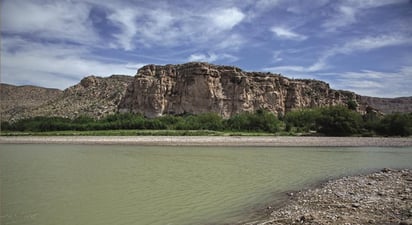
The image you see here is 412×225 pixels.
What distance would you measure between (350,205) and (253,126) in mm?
61824

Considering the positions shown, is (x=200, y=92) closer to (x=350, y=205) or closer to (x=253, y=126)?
(x=253, y=126)

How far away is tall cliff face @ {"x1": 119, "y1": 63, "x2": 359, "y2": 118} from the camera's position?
356 ft

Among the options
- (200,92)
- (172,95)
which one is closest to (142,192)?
(200,92)

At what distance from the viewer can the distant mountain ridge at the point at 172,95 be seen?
108 meters

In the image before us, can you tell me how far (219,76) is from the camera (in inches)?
4471

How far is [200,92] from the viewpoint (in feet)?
357

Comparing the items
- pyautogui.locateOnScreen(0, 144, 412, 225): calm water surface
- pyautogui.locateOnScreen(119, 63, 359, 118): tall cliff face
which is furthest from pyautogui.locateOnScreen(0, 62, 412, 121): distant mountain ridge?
pyautogui.locateOnScreen(0, 144, 412, 225): calm water surface

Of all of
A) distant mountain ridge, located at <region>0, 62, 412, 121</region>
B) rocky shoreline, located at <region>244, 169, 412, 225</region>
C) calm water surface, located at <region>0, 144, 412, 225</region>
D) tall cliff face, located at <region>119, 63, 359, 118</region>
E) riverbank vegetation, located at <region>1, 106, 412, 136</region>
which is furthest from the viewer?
tall cliff face, located at <region>119, 63, 359, 118</region>

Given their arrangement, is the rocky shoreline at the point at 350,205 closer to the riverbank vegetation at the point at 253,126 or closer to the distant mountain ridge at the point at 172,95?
the riverbank vegetation at the point at 253,126

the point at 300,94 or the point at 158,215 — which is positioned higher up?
the point at 300,94

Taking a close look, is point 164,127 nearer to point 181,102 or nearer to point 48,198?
point 181,102

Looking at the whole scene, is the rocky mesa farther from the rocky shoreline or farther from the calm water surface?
the rocky shoreline

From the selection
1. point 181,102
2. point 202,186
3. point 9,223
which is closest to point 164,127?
point 181,102

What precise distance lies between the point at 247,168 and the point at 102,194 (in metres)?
10.1
